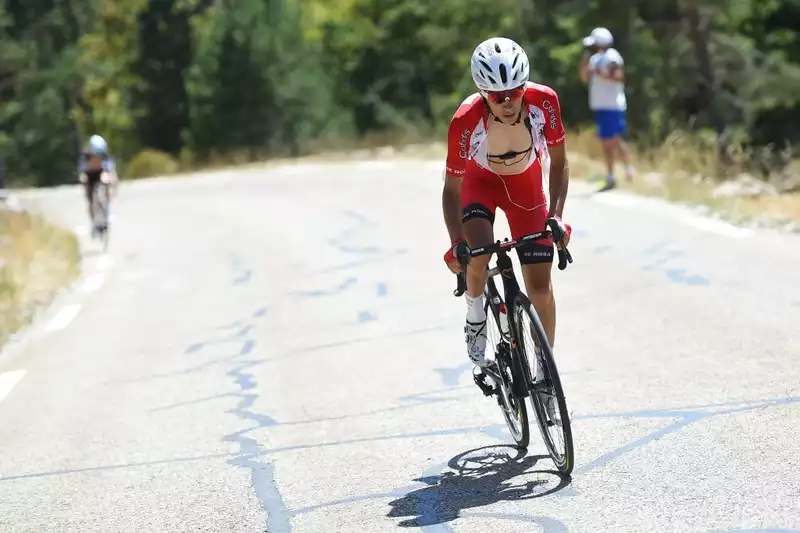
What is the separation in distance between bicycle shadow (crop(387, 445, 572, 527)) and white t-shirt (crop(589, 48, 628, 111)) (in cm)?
A: 1200

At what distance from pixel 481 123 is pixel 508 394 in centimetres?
132

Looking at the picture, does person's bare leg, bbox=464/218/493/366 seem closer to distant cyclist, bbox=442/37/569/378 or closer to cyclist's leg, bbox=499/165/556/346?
distant cyclist, bbox=442/37/569/378

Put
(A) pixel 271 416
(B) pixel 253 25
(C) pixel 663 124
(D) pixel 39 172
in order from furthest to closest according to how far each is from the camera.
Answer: (D) pixel 39 172
(B) pixel 253 25
(C) pixel 663 124
(A) pixel 271 416

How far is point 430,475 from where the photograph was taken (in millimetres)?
6402

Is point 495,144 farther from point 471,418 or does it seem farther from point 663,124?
point 663,124

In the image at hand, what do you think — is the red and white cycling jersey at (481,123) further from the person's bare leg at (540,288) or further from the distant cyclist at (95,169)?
the distant cyclist at (95,169)

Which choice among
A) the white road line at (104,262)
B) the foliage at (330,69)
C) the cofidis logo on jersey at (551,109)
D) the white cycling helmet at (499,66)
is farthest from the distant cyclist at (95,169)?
the white cycling helmet at (499,66)

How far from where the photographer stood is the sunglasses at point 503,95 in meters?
6.21

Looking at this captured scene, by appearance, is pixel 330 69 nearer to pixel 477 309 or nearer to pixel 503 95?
pixel 477 309

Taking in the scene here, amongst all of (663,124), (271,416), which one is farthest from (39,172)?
(271,416)

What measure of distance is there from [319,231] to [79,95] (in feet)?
182

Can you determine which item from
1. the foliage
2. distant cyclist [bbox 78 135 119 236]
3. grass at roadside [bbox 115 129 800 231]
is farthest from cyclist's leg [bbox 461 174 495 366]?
the foliage

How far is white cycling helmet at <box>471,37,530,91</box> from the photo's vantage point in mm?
6062

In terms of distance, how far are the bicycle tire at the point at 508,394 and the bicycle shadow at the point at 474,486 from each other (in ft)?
0.30
